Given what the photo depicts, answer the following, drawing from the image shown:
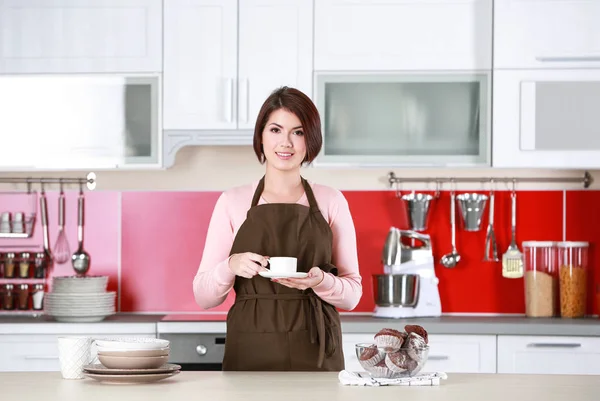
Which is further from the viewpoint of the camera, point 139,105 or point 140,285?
point 140,285

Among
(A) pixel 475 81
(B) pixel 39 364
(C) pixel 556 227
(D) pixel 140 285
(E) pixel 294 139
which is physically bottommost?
(B) pixel 39 364

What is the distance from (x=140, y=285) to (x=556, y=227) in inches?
77.9

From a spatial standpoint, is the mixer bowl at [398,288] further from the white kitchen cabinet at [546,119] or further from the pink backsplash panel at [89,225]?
the pink backsplash panel at [89,225]

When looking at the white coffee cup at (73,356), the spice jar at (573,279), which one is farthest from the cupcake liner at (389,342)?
the spice jar at (573,279)

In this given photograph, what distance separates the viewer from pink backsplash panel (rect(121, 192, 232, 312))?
4426 millimetres

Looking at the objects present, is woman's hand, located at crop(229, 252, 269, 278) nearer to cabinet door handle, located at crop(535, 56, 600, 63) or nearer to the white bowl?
the white bowl

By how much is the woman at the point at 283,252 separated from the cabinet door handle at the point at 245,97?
1.17m

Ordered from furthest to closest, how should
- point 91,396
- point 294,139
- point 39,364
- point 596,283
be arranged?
point 596,283, point 39,364, point 294,139, point 91,396

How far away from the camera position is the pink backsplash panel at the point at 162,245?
14.5 ft

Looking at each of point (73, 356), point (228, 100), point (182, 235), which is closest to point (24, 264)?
point (182, 235)

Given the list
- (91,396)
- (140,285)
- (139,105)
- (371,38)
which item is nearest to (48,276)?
(140,285)

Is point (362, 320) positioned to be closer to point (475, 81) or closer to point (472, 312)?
point (472, 312)

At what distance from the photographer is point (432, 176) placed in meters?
4.40

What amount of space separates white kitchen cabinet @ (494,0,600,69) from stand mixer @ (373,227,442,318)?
882mm
